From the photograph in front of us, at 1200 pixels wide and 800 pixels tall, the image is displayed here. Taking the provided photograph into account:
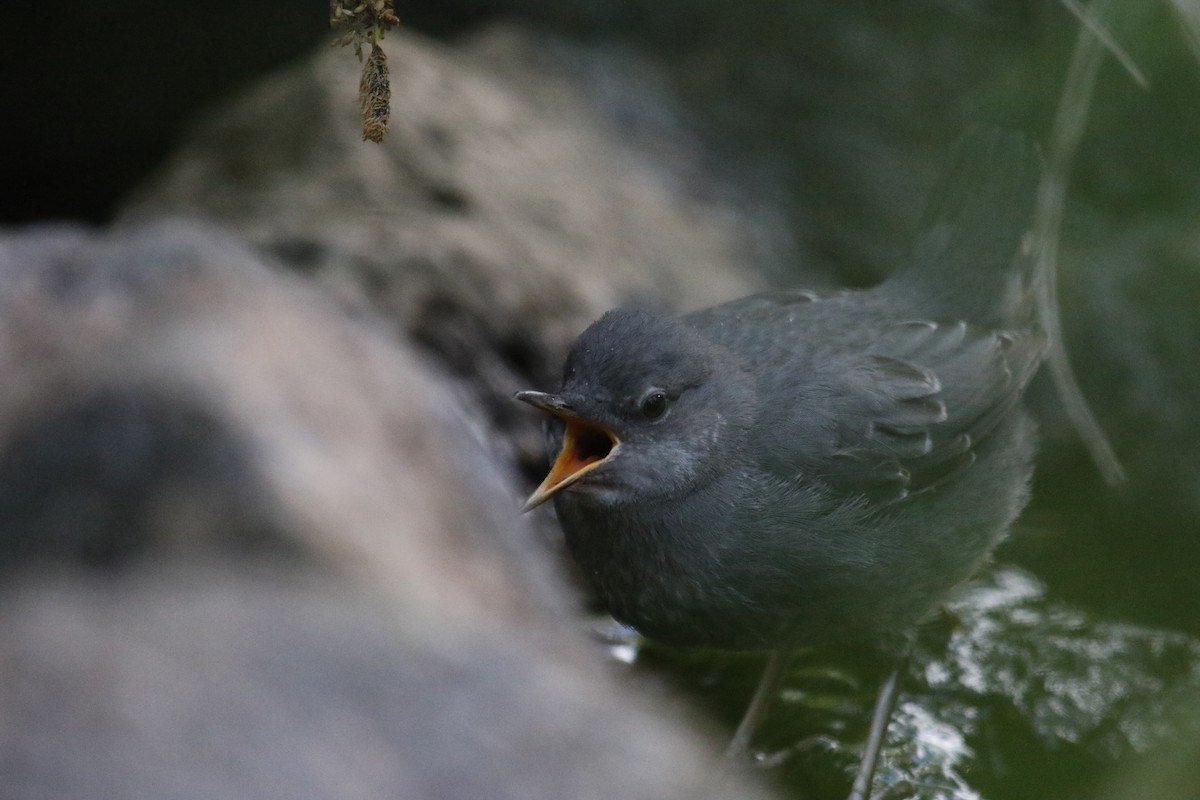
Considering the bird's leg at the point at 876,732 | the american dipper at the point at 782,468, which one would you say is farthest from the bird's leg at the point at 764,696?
the bird's leg at the point at 876,732

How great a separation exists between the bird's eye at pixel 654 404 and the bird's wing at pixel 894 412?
1.17 feet

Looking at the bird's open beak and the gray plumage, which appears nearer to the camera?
the bird's open beak

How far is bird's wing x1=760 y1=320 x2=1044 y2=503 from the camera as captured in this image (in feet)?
12.0

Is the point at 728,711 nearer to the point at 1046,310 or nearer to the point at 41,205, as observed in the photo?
the point at 1046,310

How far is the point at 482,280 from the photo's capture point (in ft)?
15.4

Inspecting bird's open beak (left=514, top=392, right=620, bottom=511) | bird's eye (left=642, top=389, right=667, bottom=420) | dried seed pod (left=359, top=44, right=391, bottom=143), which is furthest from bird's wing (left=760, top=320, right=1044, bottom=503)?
dried seed pod (left=359, top=44, right=391, bottom=143)

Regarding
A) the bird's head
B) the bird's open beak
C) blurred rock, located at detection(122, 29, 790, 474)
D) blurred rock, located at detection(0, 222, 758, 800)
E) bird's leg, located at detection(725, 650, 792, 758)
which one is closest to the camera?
blurred rock, located at detection(0, 222, 758, 800)

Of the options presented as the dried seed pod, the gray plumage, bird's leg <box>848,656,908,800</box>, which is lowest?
bird's leg <box>848,656,908,800</box>

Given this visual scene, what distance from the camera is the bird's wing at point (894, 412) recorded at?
3645mm

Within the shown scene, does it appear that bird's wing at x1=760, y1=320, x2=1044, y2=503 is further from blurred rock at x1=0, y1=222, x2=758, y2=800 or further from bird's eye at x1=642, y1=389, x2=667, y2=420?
blurred rock at x1=0, y1=222, x2=758, y2=800

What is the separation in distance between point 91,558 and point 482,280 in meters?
2.73

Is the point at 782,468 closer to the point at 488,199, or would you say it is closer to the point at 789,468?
the point at 789,468

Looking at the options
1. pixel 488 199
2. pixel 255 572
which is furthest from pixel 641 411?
pixel 488 199

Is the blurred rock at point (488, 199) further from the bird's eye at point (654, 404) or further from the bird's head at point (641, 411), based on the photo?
the bird's eye at point (654, 404)
